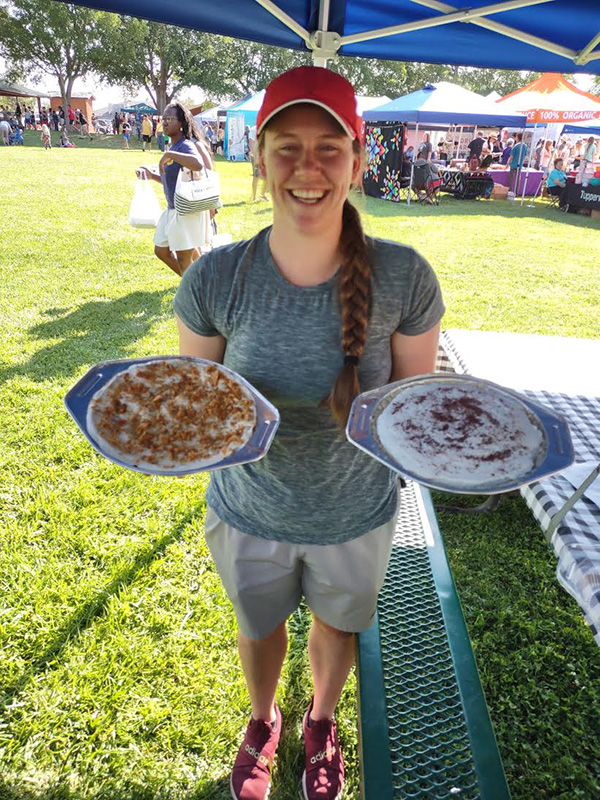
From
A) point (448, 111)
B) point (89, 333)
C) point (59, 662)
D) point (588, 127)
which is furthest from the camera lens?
point (588, 127)

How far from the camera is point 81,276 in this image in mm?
7094

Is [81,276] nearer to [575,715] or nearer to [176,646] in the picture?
[176,646]

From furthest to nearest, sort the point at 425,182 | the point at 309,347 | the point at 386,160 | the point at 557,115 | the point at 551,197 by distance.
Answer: the point at 551,197 < the point at 557,115 < the point at 386,160 < the point at 425,182 < the point at 309,347

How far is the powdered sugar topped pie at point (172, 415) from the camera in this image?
1.30 meters

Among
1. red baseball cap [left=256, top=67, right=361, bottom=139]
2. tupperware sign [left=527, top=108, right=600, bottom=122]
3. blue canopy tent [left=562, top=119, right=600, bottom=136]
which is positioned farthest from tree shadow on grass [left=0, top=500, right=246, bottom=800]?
blue canopy tent [left=562, top=119, right=600, bottom=136]

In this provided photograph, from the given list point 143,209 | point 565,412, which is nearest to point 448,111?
point 143,209

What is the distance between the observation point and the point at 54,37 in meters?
42.3

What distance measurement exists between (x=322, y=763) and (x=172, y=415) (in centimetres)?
140

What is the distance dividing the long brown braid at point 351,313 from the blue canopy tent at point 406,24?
174cm

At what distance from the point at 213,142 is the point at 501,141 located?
1612 cm

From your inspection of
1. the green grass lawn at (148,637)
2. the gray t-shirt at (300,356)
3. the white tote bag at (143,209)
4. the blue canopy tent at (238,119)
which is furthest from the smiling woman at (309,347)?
the blue canopy tent at (238,119)

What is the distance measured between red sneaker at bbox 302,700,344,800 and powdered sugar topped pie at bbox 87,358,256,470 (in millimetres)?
1240

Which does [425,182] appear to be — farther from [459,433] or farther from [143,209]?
[459,433]

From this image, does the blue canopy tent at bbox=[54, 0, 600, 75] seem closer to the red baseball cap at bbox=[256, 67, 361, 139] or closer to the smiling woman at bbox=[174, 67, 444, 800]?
the red baseball cap at bbox=[256, 67, 361, 139]
